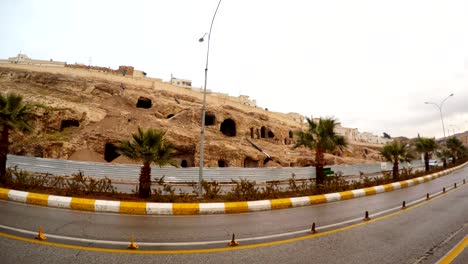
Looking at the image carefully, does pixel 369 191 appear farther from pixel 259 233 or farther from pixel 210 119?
pixel 210 119

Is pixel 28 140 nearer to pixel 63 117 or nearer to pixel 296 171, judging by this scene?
pixel 63 117

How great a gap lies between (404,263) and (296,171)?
2314 cm

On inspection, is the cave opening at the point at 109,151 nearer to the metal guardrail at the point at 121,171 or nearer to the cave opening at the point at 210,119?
the metal guardrail at the point at 121,171

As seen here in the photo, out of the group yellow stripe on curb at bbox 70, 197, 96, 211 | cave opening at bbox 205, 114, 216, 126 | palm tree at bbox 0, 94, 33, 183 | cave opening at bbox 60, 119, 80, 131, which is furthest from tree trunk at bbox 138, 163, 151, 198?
cave opening at bbox 205, 114, 216, 126

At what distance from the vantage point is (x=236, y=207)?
10.6 m

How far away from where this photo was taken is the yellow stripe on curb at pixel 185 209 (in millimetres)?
9727

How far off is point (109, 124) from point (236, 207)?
86.1ft

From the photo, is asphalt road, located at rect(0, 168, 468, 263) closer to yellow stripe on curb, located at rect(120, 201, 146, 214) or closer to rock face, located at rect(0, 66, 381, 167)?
yellow stripe on curb, located at rect(120, 201, 146, 214)

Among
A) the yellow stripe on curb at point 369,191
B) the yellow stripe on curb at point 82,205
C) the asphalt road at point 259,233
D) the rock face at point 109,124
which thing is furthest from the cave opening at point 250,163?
the yellow stripe on curb at point 82,205

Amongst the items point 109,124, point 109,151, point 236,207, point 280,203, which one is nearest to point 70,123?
point 109,124

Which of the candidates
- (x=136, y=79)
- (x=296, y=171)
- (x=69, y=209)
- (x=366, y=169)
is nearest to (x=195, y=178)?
(x=296, y=171)

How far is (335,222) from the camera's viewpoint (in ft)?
27.7

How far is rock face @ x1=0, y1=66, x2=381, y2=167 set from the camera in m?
27.8

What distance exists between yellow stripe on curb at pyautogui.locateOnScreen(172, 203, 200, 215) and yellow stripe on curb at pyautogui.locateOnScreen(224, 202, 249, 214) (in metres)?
1.22
